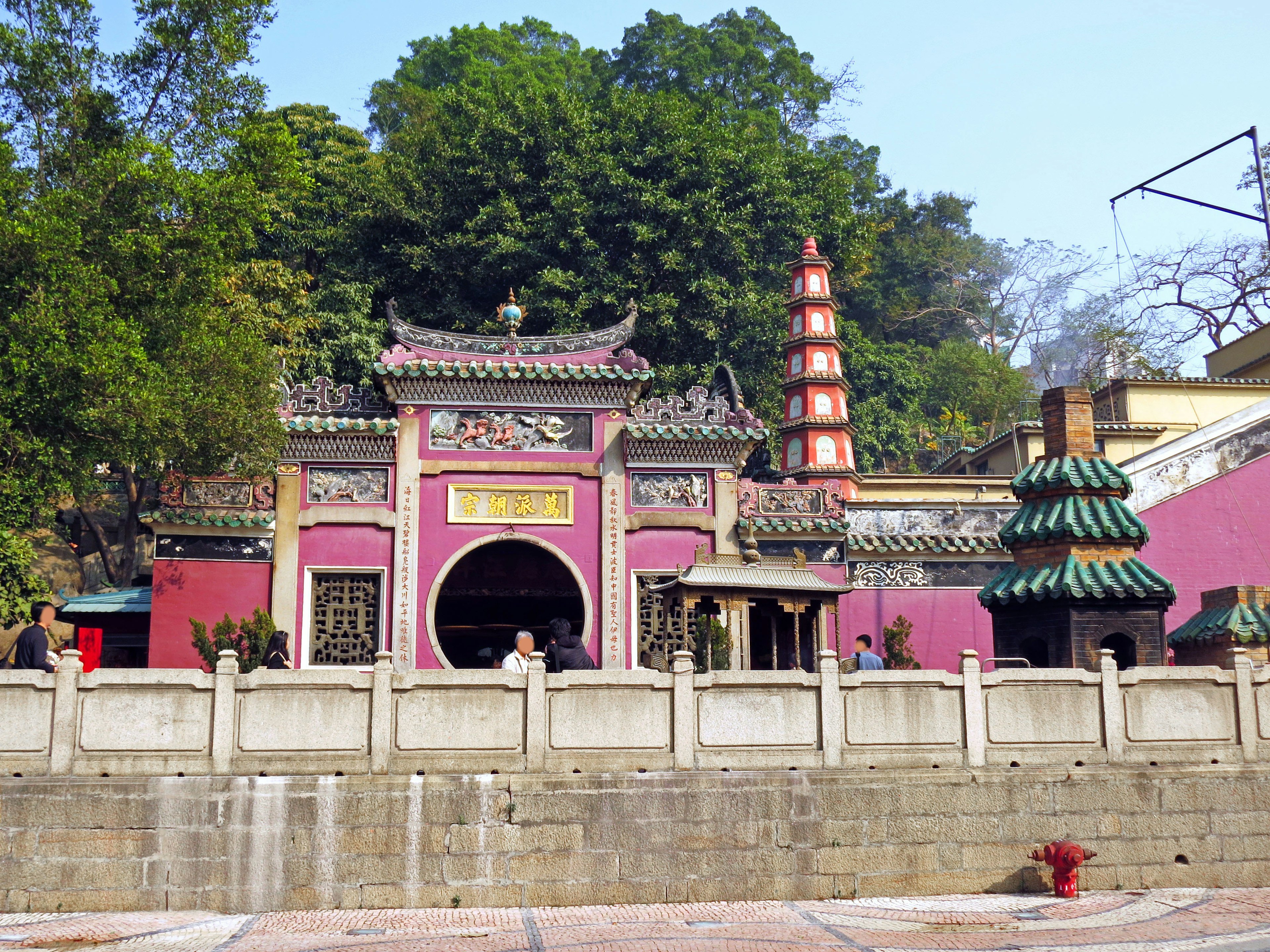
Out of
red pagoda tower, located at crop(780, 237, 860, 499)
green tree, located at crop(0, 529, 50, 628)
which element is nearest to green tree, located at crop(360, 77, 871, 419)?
red pagoda tower, located at crop(780, 237, 860, 499)

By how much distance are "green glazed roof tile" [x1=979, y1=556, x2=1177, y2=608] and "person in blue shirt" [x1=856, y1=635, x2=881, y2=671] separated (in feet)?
4.48

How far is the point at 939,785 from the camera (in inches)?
441

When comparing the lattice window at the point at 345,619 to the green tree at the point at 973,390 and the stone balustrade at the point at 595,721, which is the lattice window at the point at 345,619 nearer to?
the stone balustrade at the point at 595,721

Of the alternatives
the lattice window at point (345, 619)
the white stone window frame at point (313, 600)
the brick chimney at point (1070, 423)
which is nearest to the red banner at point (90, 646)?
the white stone window frame at point (313, 600)

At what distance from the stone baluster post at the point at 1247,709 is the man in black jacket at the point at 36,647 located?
1121 centimetres

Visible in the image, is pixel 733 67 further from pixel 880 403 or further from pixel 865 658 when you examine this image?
pixel 865 658

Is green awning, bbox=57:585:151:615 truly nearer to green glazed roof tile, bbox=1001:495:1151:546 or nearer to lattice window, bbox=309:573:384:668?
lattice window, bbox=309:573:384:668

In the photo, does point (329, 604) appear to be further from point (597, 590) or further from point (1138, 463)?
point (1138, 463)

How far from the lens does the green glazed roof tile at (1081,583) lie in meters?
13.3

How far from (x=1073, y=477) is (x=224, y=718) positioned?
9415mm

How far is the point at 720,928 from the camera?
9.90 metres

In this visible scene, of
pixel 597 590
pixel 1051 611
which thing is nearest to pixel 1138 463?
pixel 1051 611

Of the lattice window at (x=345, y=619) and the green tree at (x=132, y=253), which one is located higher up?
the green tree at (x=132, y=253)

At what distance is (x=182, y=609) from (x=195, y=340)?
4142mm
